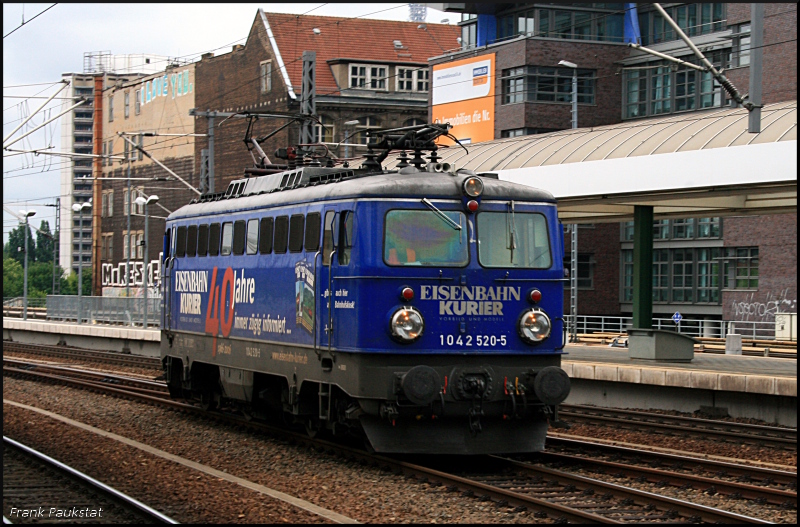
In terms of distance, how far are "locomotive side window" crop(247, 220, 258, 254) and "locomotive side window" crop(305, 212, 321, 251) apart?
1.84 metres

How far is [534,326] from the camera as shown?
1320cm

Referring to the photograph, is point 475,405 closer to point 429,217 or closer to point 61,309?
point 429,217

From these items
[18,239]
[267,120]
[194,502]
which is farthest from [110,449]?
[18,239]

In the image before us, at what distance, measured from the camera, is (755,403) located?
62.1 ft

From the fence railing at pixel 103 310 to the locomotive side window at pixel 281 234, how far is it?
24.4 m

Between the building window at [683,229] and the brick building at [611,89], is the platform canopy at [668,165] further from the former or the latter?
the building window at [683,229]

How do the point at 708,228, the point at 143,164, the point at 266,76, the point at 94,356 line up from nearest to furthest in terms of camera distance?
the point at 94,356 < the point at 708,228 < the point at 266,76 < the point at 143,164

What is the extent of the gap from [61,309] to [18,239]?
122m

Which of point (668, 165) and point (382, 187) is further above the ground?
point (668, 165)

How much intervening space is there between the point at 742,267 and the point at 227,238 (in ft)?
126

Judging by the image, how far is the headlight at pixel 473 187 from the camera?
1312cm

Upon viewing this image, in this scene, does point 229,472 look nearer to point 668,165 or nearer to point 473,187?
point 473,187

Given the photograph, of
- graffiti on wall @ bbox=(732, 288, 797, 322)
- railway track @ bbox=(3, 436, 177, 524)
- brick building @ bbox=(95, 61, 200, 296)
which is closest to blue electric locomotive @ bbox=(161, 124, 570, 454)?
railway track @ bbox=(3, 436, 177, 524)

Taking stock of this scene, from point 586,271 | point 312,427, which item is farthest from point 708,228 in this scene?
point 312,427
